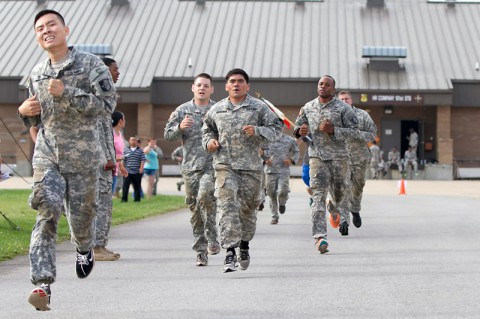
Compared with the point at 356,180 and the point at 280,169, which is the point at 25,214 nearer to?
the point at 280,169

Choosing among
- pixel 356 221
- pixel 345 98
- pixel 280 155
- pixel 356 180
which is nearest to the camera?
pixel 345 98

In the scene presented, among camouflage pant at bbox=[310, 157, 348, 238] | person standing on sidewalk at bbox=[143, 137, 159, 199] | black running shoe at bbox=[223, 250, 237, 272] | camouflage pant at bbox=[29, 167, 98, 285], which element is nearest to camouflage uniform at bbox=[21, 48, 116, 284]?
camouflage pant at bbox=[29, 167, 98, 285]

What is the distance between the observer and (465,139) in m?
48.6

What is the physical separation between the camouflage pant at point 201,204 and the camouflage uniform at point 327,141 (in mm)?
A: 2020

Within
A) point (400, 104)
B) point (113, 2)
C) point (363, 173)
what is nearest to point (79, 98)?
point (363, 173)

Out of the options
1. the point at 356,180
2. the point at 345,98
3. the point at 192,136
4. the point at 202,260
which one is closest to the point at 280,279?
the point at 202,260

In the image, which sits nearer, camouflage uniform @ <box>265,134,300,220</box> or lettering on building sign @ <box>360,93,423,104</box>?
camouflage uniform @ <box>265,134,300,220</box>

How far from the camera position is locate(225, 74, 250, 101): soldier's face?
1103cm

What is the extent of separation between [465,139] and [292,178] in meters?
8.13

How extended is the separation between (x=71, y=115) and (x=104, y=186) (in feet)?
12.8

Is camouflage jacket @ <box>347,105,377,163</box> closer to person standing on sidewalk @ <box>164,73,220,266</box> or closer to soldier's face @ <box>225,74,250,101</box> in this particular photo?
person standing on sidewalk @ <box>164,73,220,266</box>

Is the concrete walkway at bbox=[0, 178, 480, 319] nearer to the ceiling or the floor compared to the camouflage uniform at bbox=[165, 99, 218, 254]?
nearer to the floor

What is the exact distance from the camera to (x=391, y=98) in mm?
46781

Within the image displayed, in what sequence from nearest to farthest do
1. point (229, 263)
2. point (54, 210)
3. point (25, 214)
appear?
point (54, 210) → point (229, 263) → point (25, 214)
